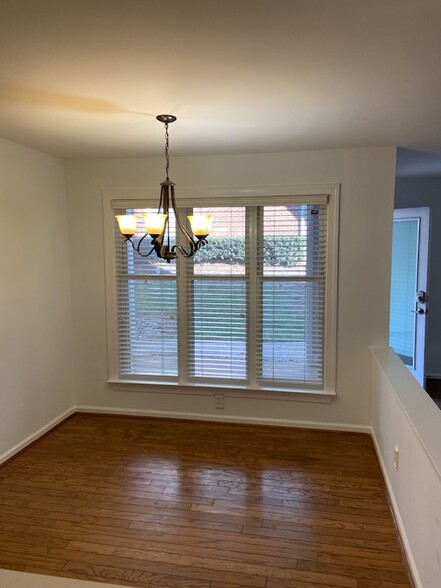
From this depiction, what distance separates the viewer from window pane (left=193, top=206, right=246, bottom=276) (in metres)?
3.80

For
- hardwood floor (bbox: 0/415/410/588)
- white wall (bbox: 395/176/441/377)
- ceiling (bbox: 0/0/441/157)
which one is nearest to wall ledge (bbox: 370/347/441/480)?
hardwood floor (bbox: 0/415/410/588)

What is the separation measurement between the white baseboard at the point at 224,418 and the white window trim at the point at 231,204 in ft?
0.73

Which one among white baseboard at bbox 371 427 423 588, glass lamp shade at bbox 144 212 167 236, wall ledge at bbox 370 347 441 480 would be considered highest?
glass lamp shade at bbox 144 212 167 236

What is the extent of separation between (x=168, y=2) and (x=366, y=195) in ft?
8.39

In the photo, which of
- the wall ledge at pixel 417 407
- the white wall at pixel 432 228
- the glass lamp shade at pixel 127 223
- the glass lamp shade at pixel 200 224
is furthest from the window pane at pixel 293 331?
the white wall at pixel 432 228

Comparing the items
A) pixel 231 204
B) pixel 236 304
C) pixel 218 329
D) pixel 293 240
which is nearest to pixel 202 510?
pixel 218 329

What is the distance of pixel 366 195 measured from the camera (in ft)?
11.6

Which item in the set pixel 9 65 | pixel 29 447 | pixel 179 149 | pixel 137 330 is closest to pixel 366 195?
pixel 179 149

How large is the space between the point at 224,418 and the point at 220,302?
3.57ft

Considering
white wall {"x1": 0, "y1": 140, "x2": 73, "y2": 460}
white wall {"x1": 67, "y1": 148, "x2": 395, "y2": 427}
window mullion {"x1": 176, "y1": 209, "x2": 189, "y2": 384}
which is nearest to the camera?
white wall {"x1": 0, "y1": 140, "x2": 73, "y2": 460}

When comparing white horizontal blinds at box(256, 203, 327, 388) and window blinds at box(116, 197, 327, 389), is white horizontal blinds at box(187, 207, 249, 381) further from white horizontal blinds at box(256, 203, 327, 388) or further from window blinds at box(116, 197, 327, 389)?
white horizontal blinds at box(256, 203, 327, 388)

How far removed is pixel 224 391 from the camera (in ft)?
12.9

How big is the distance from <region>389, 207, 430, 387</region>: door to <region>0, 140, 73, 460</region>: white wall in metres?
3.79

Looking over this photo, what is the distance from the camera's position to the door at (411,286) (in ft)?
15.9
